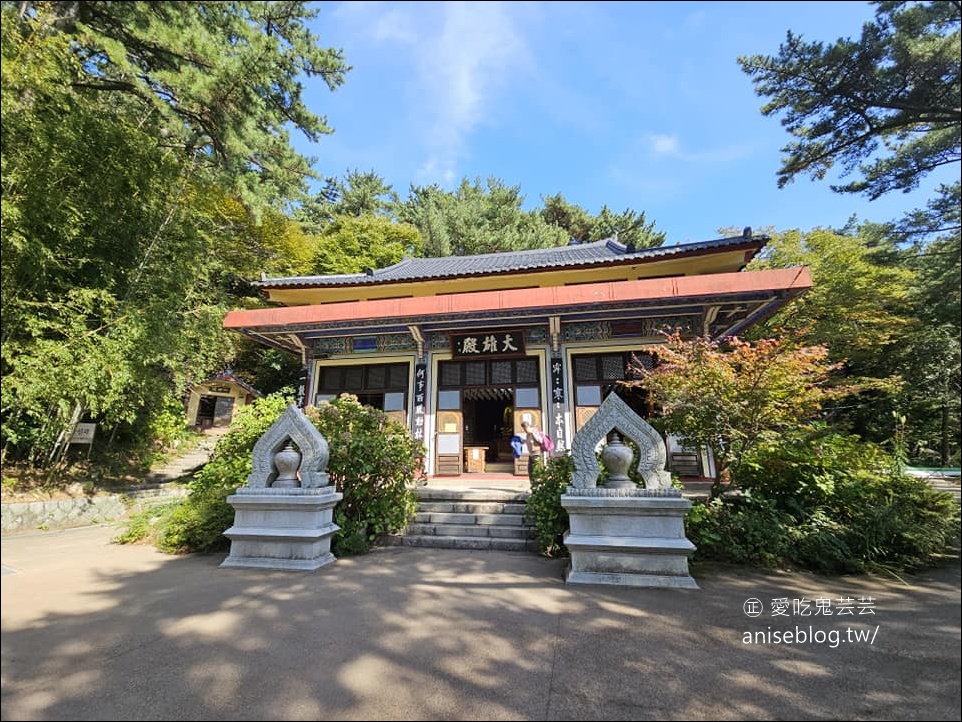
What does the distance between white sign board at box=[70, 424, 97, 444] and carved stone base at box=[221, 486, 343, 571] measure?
2.36 m

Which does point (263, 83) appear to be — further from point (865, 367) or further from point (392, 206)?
point (392, 206)

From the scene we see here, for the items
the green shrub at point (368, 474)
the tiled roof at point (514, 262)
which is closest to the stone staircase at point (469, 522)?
the green shrub at point (368, 474)

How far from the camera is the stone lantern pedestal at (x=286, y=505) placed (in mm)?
4219

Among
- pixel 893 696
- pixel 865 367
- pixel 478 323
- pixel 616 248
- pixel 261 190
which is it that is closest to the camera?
pixel 893 696

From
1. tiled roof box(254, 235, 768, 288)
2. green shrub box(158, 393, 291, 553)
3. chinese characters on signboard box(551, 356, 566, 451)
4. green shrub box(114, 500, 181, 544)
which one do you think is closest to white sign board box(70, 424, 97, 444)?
green shrub box(114, 500, 181, 544)

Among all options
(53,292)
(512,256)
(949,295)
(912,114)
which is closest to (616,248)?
(512,256)

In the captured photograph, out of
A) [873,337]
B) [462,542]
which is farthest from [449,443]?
[873,337]

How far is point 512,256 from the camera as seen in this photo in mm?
14594

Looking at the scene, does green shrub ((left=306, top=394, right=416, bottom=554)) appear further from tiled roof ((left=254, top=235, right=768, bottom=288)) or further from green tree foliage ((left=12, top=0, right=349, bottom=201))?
tiled roof ((left=254, top=235, right=768, bottom=288))

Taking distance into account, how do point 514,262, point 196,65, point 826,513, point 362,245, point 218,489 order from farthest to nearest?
point 362,245
point 514,262
point 218,489
point 826,513
point 196,65

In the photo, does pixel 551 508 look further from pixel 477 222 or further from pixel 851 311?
pixel 477 222

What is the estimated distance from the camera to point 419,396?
363 inches

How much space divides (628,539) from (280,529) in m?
3.41

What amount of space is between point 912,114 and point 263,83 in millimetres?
6094
